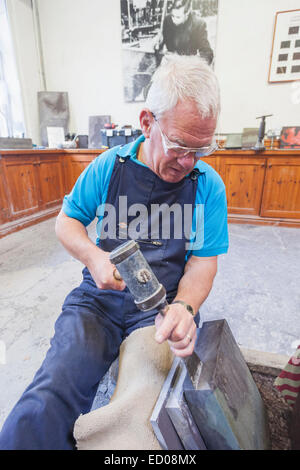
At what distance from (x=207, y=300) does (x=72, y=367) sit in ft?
4.80

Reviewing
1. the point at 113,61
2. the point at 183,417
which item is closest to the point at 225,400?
the point at 183,417

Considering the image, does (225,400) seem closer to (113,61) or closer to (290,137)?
(290,137)

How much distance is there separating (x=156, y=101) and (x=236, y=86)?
4.08 metres

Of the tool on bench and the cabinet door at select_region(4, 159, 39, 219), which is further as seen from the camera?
the tool on bench

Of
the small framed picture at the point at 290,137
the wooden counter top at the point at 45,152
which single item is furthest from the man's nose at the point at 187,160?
the small framed picture at the point at 290,137

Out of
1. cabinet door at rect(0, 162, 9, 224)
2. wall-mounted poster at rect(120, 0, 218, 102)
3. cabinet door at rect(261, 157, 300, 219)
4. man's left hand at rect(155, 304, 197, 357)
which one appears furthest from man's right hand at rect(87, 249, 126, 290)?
wall-mounted poster at rect(120, 0, 218, 102)

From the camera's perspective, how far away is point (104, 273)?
86 centimetres

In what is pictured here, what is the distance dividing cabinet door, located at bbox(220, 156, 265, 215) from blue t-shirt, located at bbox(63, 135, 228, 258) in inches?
116

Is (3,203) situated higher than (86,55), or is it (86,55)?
(86,55)

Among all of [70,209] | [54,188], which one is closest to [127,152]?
[70,209]

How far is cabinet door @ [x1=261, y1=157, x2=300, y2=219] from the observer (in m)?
3.64

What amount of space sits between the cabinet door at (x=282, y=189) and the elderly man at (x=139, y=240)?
3.00 m

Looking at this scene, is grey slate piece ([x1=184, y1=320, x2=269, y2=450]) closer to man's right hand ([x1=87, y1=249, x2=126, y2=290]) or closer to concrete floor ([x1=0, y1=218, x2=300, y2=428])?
man's right hand ([x1=87, y1=249, x2=126, y2=290])

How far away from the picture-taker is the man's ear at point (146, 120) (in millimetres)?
983
